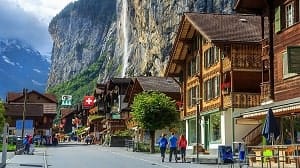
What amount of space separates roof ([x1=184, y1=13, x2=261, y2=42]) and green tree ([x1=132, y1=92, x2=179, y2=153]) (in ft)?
24.3

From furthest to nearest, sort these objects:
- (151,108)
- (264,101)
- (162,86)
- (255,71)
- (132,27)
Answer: (132,27) → (162,86) → (151,108) → (255,71) → (264,101)

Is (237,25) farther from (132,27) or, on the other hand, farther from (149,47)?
(132,27)

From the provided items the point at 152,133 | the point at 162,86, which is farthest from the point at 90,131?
the point at 152,133

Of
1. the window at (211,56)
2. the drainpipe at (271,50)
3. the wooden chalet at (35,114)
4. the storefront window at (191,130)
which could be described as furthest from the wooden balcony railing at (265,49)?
the wooden chalet at (35,114)

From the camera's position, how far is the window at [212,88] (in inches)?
1683

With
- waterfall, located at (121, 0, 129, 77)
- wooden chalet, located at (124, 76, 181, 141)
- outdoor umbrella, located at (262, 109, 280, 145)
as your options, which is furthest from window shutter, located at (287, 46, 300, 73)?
waterfall, located at (121, 0, 129, 77)

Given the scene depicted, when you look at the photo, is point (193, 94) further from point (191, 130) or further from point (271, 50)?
point (271, 50)

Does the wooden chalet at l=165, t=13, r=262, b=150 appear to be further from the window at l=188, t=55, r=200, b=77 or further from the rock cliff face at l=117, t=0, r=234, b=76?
the rock cliff face at l=117, t=0, r=234, b=76

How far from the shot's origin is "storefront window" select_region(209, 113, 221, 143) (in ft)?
139

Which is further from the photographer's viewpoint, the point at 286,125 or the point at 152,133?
the point at 152,133

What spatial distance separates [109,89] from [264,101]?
228 feet

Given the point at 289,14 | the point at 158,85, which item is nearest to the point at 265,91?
the point at 289,14

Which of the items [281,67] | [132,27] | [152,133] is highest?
[132,27]

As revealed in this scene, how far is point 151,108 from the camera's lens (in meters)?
47.1
